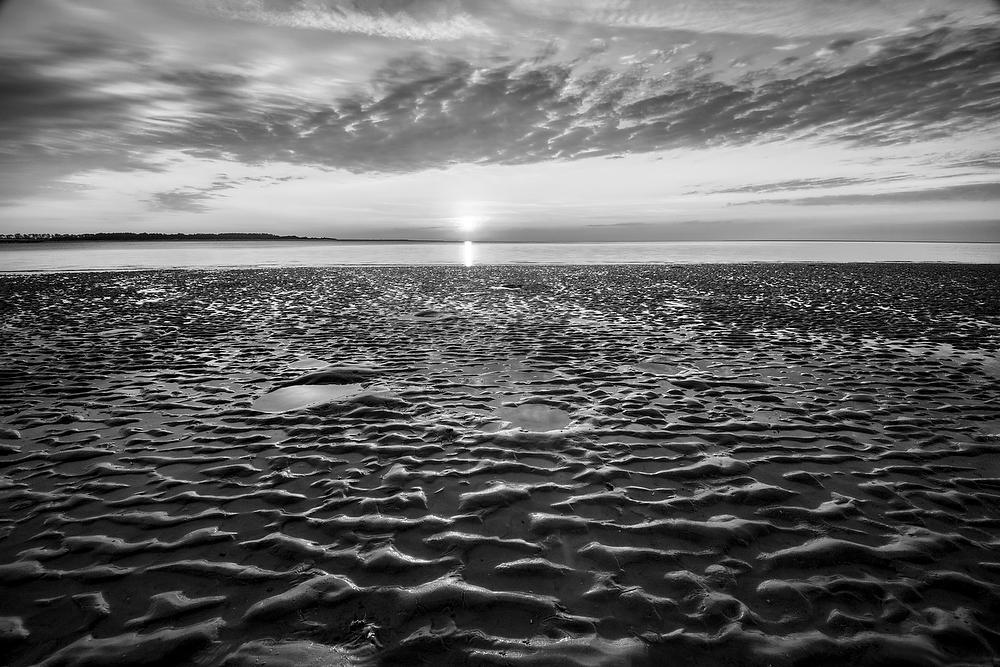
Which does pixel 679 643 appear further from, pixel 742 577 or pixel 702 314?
pixel 702 314

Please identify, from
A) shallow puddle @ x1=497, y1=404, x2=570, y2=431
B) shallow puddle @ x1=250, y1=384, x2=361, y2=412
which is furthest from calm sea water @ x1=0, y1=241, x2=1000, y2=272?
shallow puddle @ x1=497, y1=404, x2=570, y2=431

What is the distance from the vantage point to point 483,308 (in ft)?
83.4

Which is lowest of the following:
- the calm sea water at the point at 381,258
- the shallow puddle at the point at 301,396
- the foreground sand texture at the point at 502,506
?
the foreground sand texture at the point at 502,506

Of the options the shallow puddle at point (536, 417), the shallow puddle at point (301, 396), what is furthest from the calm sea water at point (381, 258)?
the shallow puddle at point (536, 417)

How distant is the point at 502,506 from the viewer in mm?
6598

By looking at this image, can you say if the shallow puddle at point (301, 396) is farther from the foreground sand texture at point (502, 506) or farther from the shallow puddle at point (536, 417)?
the shallow puddle at point (536, 417)

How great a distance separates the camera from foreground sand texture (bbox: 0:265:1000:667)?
4.32m

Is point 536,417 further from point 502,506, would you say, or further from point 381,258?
point 381,258

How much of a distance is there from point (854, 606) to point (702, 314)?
19.8 meters

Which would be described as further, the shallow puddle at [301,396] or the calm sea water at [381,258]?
the calm sea water at [381,258]

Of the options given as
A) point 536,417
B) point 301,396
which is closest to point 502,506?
point 536,417

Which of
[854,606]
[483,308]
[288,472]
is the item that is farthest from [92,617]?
[483,308]

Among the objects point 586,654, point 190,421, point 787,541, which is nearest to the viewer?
point 586,654

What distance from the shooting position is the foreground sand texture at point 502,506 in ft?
14.2
